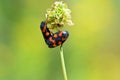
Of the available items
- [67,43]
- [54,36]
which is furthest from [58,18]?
[67,43]

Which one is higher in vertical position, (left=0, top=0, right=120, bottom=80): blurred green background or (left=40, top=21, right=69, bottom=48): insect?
(left=40, top=21, right=69, bottom=48): insect

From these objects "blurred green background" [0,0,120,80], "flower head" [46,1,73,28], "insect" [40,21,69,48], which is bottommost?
"blurred green background" [0,0,120,80]

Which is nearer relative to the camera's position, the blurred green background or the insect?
the insect

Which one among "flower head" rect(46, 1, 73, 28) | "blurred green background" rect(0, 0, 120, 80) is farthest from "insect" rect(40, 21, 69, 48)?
"blurred green background" rect(0, 0, 120, 80)

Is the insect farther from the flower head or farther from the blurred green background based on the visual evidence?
the blurred green background

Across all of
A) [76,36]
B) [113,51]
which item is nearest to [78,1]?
[76,36]

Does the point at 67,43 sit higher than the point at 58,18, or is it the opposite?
the point at 58,18

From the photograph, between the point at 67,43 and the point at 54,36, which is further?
the point at 67,43

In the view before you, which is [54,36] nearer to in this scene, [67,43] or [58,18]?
[58,18]
